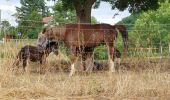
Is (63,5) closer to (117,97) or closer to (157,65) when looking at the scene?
(157,65)

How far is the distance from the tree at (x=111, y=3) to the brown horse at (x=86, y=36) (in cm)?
266

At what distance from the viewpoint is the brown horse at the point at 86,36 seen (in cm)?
1492

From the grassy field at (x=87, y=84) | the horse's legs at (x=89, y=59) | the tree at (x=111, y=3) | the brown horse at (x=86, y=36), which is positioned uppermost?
the tree at (x=111, y=3)

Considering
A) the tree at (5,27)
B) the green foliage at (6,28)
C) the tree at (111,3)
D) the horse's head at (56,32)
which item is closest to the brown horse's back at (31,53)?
the horse's head at (56,32)

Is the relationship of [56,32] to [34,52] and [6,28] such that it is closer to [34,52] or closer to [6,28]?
[34,52]

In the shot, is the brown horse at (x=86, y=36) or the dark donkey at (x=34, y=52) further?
the brown horse at (x=86, y=36)

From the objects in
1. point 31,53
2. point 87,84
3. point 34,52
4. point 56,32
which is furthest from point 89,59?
point 87,84

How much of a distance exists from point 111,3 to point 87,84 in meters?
9.63

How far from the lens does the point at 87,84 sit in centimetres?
1043

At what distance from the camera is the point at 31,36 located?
14.0 metres

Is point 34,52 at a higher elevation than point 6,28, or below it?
below

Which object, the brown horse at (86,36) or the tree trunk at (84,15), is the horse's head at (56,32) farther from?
the tree trunk at (84,15)

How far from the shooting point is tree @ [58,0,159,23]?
18203 millimetres

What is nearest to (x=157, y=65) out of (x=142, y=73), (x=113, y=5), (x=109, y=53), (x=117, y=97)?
(x=142, y=73)
